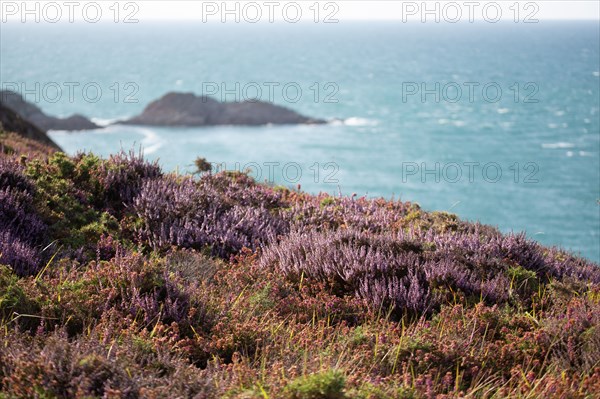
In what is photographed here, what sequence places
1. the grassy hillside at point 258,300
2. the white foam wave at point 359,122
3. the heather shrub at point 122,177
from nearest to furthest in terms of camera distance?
the grassy hillside at point 258,300 → the heather shrub at point 122,177 → the white foam wave at point 359,122

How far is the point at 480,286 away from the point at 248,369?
279 cm

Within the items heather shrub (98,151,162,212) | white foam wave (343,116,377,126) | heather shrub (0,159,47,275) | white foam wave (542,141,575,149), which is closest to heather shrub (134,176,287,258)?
heather shrub (98,151,162,212)

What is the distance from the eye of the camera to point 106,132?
13350cm

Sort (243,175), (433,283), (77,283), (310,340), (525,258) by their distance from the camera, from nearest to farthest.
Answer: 1. (310,340)
2. (77,283)
3. (433,283)
4. (525,258)
5. (243,175)

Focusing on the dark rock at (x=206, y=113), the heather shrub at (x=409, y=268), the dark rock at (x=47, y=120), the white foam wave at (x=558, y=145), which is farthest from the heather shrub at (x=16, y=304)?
the white foam wave at (x=558, y=145)

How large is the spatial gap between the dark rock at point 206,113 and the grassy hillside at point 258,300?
13598 centimetres

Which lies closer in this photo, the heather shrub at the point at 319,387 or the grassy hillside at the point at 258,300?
the heather shrub at the point at 319,387

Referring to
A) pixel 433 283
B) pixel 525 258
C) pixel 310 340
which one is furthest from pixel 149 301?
pixel 525 258

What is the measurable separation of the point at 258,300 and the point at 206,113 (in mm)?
141325

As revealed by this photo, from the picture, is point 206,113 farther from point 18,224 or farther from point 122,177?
point 18,224

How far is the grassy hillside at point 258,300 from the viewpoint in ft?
13.0

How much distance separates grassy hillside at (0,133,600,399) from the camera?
13.0 ft

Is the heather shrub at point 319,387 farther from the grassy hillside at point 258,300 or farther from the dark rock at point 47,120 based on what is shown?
the dark rock at point 47,120

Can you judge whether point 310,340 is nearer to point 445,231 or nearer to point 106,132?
point 445,231
